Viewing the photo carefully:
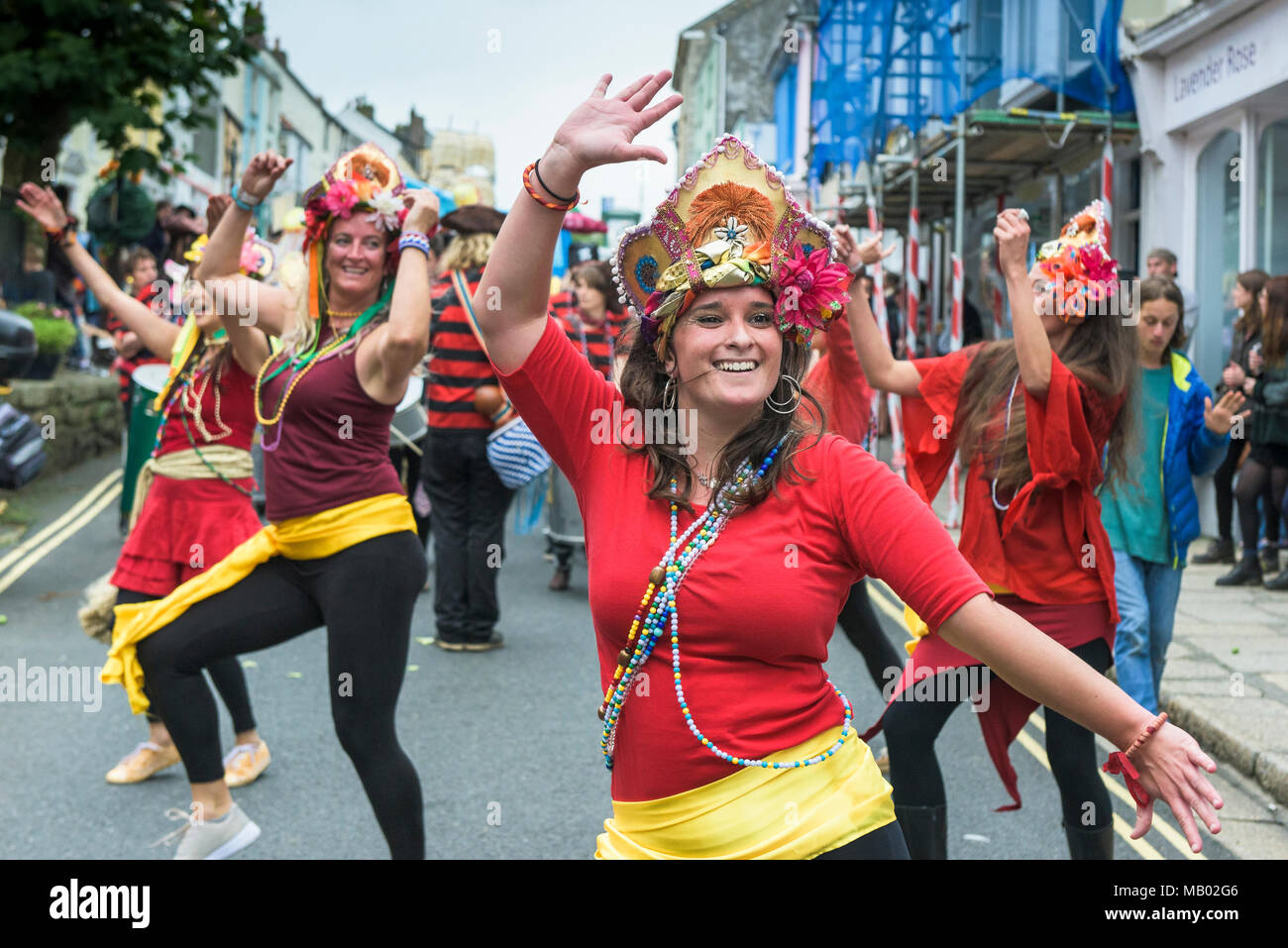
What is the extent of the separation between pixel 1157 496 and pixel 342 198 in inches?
119

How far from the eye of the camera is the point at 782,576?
7.30 feet

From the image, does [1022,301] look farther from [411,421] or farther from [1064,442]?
[411,421]

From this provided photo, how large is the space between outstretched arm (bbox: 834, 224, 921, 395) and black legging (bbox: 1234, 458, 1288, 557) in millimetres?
5812

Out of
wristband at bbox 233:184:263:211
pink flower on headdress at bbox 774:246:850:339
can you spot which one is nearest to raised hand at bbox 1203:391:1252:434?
pink flower on headdress at bbox 774:246:850:339

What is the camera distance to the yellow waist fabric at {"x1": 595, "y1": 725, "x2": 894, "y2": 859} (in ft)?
7.22

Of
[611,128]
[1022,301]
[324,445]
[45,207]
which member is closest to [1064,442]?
[1022,301]

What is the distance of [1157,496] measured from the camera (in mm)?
4930

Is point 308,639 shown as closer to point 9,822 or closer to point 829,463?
point 9,822

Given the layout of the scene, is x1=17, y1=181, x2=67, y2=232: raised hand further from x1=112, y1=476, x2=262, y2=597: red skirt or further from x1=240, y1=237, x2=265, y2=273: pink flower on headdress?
x1=112, y1=476, x2=262, y2=597: red skirt

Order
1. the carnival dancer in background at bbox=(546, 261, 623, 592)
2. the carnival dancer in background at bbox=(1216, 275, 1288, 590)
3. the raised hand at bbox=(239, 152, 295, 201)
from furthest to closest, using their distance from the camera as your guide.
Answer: the carnival dancer in background at bbox=(546, 261, 623, 592) < the carnival dancer in background at bbox=(1216, 275, 1288, 590) < the raised hand at bbox=(239, 152, 295, 201)

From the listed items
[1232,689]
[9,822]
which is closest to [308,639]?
[9,822]

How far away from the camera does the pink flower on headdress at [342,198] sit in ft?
13.3

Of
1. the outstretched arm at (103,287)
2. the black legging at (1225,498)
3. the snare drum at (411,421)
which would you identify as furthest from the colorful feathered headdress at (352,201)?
the black legging at (1225,498)

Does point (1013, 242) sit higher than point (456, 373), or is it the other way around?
point (1013, 242)
